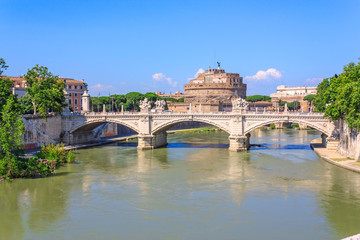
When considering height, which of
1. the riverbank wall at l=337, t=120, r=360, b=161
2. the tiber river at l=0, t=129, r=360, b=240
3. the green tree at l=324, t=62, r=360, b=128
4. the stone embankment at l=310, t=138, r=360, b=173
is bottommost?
the tiber river at l=0, t=129, r=360, b=240

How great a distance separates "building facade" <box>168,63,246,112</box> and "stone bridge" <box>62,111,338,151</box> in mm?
42485

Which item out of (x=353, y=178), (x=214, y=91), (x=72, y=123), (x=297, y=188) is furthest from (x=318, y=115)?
(x=214, y=91)

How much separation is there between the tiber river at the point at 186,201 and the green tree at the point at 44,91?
401 inches

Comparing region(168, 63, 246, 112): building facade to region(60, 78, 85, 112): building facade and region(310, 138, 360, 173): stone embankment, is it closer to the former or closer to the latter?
region(60, 78, 85, 112): building facade

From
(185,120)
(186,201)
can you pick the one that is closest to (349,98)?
(186,201)

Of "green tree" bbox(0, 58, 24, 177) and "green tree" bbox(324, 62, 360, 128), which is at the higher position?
"green tree" bbox(324, 62, 360, 128)

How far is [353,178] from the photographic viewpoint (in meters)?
28.9

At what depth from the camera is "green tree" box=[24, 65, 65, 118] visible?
43.9 meters

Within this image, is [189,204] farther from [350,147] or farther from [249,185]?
[350,147]

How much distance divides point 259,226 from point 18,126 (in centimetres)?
1881

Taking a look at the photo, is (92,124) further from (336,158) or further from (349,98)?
(349,98)

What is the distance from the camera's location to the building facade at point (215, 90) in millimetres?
93062

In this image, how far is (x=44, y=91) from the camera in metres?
44.1

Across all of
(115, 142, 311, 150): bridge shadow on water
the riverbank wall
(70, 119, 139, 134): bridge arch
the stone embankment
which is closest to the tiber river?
the stone embankment
